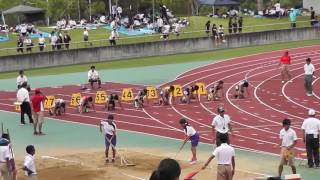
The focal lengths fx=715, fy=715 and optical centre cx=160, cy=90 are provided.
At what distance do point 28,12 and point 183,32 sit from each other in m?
16.0

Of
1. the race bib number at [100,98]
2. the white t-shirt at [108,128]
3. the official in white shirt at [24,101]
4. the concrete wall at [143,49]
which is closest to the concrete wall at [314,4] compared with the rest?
the concrete wall at [143,49]

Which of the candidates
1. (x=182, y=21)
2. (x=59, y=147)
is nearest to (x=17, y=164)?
(x=59, y=147)

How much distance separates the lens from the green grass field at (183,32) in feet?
157

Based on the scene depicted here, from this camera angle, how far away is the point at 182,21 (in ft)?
183

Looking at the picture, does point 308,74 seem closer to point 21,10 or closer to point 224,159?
point 224,159

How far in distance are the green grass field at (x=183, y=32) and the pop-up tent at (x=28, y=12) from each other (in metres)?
1.91

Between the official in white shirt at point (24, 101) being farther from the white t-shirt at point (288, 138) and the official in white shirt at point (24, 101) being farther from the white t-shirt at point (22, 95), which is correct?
the white t-shirt at point (288, 138)

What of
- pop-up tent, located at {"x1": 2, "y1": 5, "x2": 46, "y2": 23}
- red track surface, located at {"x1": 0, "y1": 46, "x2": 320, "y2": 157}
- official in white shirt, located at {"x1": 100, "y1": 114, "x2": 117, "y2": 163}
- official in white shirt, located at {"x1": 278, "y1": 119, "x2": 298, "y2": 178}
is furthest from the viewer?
pop-up tent, located at {"x1": 2, "y1": 5, "x2": 46, "y2": 23}

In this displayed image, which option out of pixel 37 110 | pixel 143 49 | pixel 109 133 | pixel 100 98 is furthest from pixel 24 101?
pixel 143 49

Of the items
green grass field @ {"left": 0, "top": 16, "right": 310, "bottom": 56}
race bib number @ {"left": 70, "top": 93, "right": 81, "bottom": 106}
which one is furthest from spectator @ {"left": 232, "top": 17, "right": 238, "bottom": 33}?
race bib number @ {"left": 70, "top": 93, "right": 81, "bottom": 106}

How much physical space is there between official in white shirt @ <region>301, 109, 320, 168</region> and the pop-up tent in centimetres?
4452

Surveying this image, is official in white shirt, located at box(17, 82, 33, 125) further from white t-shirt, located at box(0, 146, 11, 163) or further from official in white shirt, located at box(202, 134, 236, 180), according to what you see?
official in white shirt, located at box(202, 134, 236, 180)

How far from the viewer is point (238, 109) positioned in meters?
25.8

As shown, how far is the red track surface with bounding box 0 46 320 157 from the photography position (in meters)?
21.6
